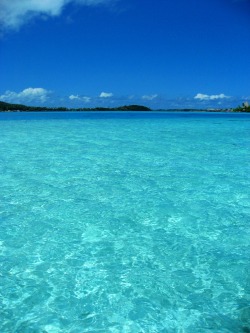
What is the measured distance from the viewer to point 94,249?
3.41m

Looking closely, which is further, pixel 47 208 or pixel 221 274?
pixel 47 208

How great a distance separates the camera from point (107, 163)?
7.95 m

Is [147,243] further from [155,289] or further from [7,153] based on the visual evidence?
[7,153]

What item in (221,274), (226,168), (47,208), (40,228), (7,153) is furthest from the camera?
(7,153)

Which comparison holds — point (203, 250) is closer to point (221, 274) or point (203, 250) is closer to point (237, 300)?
point (221, 274)

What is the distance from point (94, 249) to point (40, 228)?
2.95 feet

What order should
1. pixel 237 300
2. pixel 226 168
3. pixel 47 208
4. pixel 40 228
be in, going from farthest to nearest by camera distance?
1. pixel 226 168
2. pixel 47 208
3. pixel 40 228
4. pixel 237 300

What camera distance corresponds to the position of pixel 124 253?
333 centimetres

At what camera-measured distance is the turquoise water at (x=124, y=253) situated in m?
2.40

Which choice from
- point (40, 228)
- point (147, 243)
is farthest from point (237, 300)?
point (40, 228)

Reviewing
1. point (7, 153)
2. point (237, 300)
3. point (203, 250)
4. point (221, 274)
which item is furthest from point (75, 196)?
point (7, 153)

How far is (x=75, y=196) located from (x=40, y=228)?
1296mm

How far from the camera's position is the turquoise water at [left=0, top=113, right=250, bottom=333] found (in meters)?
2.40

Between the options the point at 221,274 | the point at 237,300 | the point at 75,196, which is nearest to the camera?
the point at 237,300
